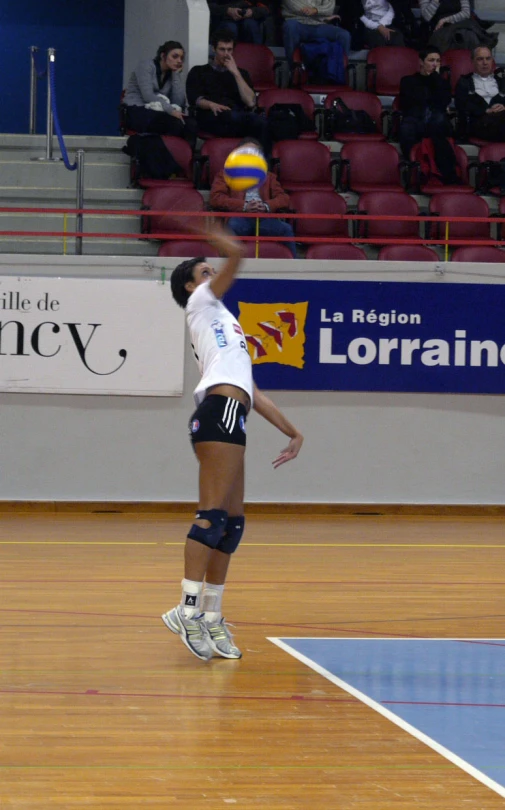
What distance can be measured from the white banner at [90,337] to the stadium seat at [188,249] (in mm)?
539

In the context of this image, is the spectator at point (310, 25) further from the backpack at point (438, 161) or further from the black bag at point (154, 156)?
the black bag at point (154, 156)

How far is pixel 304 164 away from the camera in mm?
13422

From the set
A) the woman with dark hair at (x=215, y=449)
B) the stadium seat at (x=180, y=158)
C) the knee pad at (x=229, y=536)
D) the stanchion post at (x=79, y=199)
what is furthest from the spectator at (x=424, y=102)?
the knee pad at (x=229, y=536)

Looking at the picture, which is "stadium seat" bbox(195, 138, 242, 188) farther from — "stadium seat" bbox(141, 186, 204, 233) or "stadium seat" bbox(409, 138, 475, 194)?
"stadium seat" bbox(409, 138, 475, 194)

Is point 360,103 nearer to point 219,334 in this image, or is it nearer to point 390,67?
point 390,67

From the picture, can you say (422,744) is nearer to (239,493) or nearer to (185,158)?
(239,493)

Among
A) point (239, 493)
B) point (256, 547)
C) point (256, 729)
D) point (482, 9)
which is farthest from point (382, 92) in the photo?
point (256, 729)


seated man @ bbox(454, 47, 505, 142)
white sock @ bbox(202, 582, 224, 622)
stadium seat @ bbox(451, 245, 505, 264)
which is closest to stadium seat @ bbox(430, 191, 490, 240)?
stadium seat @ bbox(451, 245, 505, 264)

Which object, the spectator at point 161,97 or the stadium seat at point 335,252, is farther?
the spectator at point 161,97

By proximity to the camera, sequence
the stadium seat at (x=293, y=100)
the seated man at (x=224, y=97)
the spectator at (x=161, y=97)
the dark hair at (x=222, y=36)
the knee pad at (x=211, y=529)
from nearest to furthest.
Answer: the knee pad at (x=211, y=529)
the spectator at (x=161, y=97)
the seated man at (x=224, y=97)
the dark hair at (x=222, y=36)
the stadium seat at (x=293, y=100)

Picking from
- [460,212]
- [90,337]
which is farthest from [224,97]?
[90,337]

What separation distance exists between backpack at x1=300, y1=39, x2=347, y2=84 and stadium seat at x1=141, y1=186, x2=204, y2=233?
130 inches

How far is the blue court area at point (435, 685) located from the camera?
161 inches

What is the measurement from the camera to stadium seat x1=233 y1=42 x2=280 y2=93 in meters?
14.8
